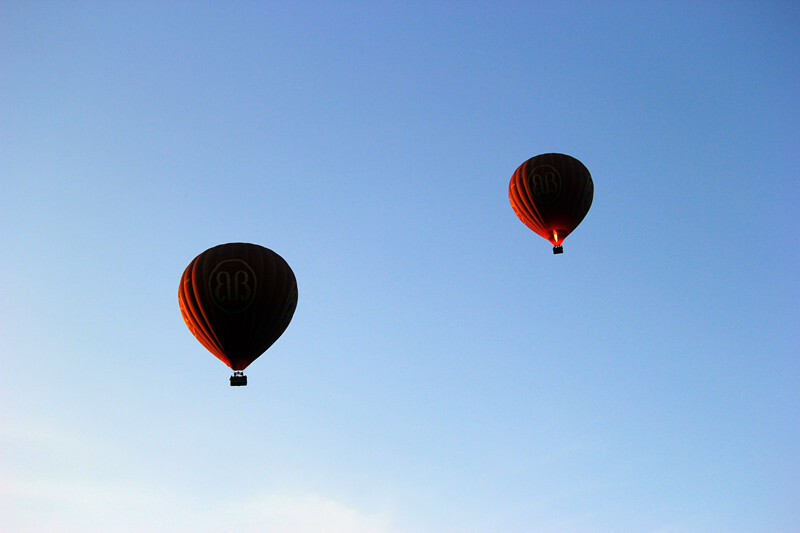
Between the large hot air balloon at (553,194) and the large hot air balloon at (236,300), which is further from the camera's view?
the large hot air balloon at (553,194)

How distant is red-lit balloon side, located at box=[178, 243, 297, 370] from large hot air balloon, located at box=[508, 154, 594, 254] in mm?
13563

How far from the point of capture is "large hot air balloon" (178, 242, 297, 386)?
33.0 meters

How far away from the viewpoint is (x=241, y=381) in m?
33.4

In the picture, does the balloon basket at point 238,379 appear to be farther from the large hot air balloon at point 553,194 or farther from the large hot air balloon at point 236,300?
the large hot air balloon at point 553,194

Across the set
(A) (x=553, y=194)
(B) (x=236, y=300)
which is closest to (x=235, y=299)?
(B) (x=236, y=300)

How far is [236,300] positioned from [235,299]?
0.06 m

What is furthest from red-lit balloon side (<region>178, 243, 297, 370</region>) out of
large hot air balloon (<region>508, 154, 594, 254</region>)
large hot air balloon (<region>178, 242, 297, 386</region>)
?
large hot air balloon (<region>508, 154, 594, 254</region>)

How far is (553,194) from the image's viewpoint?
40656mm

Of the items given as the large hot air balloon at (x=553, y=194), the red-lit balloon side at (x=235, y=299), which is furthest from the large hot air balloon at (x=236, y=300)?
the large hot air balloon at (x=553, y=194)

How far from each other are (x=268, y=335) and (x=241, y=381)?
215 cm

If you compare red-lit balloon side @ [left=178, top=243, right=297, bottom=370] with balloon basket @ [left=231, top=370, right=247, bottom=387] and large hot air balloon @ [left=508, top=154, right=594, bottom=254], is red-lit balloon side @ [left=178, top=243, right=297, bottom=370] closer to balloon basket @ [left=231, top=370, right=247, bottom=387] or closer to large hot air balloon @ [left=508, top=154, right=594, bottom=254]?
balloon basket @ [left=231, top=370, right=247, bottom=387]

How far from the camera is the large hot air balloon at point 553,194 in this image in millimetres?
40719

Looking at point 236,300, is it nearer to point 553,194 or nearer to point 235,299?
point 235,299

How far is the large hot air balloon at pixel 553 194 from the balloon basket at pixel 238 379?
16.6 m
